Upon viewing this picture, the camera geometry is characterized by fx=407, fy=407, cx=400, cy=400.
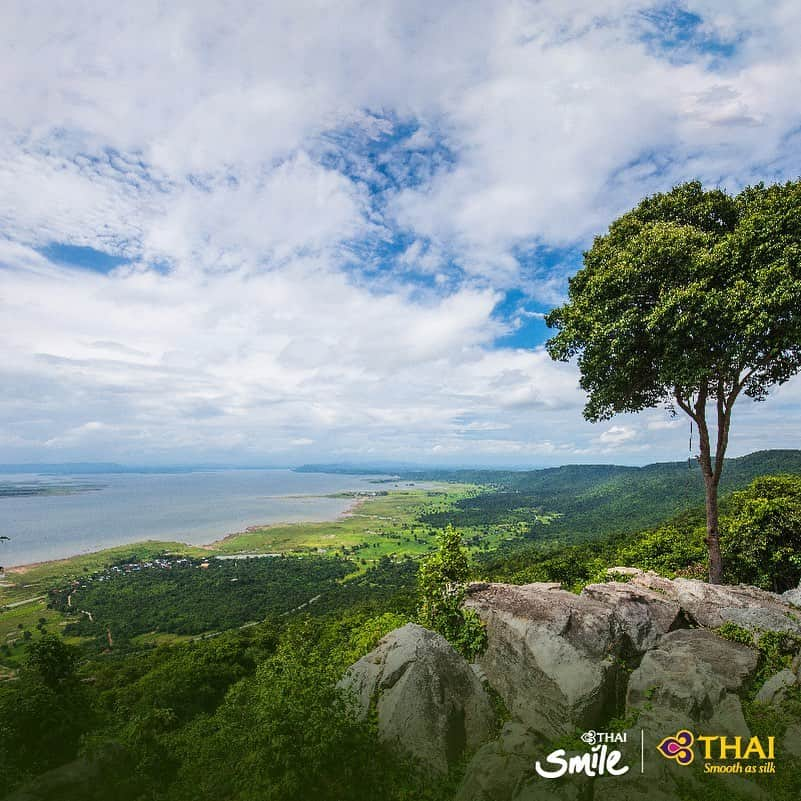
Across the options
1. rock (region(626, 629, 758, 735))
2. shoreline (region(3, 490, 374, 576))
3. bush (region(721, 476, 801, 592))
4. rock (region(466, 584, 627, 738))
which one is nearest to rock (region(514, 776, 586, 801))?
rock (region(466, 584, 627, 738))

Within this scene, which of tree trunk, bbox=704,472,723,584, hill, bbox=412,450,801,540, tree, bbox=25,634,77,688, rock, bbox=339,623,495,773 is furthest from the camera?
hill, bbox=412,450,801,540

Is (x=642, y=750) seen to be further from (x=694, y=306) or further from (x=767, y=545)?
(x=767, y=545)

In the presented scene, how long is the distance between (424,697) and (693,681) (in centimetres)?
624

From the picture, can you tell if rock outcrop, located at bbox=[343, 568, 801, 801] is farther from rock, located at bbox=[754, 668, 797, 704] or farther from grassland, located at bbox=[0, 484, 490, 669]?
grassland, located at bbox=[0, 484, 490, 669]

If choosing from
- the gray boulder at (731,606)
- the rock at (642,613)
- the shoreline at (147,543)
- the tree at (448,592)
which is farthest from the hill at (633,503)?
the tree at (448,592)

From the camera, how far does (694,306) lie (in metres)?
12.8

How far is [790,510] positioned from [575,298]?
13.3 meters

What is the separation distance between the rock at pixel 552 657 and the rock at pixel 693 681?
0.79m

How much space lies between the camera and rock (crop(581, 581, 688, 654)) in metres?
11.8

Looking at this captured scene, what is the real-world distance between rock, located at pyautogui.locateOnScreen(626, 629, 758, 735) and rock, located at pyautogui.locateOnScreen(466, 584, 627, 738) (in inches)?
31.3

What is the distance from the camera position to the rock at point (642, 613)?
11.8 metres

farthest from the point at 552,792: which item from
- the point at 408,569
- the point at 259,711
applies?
the point at 408,569

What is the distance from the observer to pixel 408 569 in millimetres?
99000

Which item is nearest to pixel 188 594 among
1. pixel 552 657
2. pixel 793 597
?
pixel 552 657
